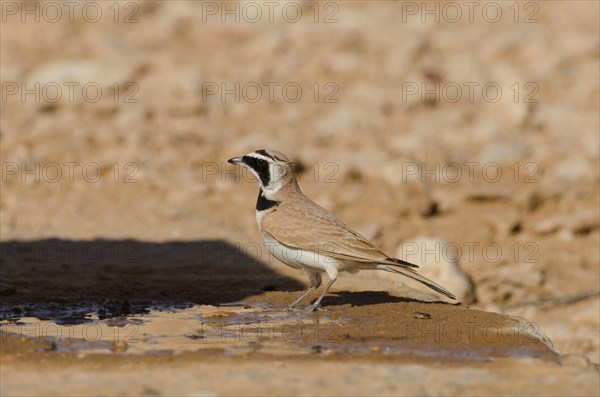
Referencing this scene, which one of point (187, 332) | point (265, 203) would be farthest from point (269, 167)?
point (187, 332)

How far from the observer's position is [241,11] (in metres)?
17.9

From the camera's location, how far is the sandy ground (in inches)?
252

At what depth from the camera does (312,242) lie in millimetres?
8219

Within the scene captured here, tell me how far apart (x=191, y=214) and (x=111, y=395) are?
749 cm

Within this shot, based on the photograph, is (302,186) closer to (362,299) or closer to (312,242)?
(362,299)

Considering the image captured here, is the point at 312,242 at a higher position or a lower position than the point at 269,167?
lower

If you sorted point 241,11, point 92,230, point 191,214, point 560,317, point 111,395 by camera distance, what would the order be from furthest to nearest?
point 241,11
point 191,214
point 92,230
point 560,317
point 111,395

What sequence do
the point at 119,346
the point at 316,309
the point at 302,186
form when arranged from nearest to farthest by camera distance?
the point at 119,346, the point at 316,309, the point at 302,186

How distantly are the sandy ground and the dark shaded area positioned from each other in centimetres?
4

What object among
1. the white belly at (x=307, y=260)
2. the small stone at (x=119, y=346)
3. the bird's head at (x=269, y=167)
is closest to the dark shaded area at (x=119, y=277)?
the white belly at (x=307, y=260)

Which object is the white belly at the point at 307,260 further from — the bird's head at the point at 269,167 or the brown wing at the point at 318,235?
the bird's head at the point at 269,167

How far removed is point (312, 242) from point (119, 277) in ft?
8.23

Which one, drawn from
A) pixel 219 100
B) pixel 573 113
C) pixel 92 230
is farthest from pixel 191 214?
pixel 573 113

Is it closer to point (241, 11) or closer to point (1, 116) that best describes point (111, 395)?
point (1, 116)
